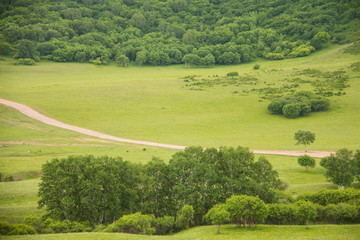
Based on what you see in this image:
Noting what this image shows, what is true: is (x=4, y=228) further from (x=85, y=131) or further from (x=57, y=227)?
(x=85, y=131)

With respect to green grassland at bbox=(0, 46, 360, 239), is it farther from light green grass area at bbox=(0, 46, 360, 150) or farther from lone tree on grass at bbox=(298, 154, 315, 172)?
lone tree on grass at bbox=(298, 154, 315, 172)

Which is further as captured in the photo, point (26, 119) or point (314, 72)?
point (314, 72)

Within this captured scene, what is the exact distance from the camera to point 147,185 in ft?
142

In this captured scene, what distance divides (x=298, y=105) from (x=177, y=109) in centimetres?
3560

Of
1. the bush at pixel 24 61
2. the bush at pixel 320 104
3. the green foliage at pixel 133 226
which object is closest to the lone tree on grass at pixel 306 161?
the green foliage at pixel 133 226

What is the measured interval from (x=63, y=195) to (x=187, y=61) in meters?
162

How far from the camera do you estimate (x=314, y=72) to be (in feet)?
469

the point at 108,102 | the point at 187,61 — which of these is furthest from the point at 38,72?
the point at 187,61

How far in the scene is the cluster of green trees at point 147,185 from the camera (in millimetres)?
40812

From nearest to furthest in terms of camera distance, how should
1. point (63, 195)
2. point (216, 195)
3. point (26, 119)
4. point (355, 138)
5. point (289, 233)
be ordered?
point (289, 233) < point (63, 195) < point (216, 195) < point (355, 138) < point (26, 119)

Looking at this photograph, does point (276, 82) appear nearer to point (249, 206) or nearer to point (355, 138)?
point (355, 138)

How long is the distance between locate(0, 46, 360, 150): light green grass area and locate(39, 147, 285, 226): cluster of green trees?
99.2 ft

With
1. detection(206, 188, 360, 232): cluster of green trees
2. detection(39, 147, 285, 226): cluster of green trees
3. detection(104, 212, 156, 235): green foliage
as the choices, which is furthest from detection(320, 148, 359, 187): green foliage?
detection(104, 212, 156, 235): green foliage

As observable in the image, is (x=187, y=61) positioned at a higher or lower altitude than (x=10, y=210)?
higher
